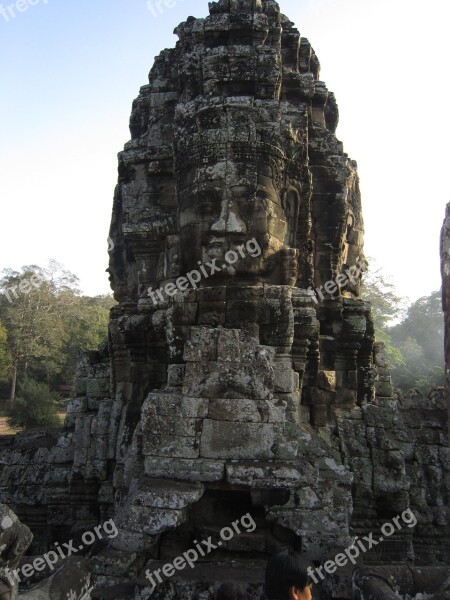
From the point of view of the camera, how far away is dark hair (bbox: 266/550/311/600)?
259 centimetres

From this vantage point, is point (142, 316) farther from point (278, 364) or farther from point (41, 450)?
point (41, 450)

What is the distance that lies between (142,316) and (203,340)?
2.05 m

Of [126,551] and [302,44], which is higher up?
[302,44]

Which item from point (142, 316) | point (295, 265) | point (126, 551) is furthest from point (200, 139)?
point (126, 551)

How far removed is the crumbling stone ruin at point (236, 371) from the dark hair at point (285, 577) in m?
1.20

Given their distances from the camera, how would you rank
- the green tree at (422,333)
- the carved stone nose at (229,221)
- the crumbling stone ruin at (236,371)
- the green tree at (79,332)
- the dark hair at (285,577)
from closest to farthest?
the dark hair at (285,577) < the crumbling stone ruin at (236,371) < the carved stone nose at (229,221) < the green tree at (79,332) < the green tree at (422,333)

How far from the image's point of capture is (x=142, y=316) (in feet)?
23.4

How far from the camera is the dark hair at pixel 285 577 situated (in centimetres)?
259

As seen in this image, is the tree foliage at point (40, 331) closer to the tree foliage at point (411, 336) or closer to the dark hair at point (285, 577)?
the tree foliage at point (411, 336)

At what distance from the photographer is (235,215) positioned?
243 inches

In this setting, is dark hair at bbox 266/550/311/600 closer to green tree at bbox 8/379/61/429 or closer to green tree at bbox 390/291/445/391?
green tree at bbox 8/379/61/429

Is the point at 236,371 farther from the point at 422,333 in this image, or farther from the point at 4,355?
the point at 422,333

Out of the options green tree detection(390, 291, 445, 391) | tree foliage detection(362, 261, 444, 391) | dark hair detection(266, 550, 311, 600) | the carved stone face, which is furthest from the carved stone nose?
green tree detection(390, 291, 445, 391)

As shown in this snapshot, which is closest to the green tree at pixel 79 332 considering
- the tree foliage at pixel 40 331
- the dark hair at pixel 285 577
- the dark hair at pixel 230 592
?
the tree foliage at pixel 40 331
